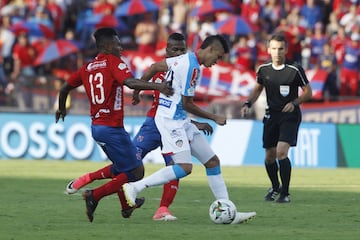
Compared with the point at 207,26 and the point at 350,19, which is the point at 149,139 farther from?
the point at 350,19

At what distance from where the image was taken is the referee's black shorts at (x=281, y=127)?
15.5m

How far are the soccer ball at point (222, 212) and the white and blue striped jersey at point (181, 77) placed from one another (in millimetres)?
1141

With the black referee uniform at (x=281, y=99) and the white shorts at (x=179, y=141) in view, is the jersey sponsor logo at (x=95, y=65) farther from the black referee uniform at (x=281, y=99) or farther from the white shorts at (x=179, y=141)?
the black referee uniform at (x=281, y=99)

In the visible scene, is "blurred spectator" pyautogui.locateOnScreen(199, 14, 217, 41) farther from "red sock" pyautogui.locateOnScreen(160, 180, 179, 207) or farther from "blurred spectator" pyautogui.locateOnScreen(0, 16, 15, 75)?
"red sock" pyautogui.locateOnScreen(160, 180, 179, 207)

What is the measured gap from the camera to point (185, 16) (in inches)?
1208

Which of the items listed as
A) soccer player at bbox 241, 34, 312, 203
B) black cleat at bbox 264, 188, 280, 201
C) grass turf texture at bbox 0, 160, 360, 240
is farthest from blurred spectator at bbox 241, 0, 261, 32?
black cleat at bbox 264, 188, 280, 201

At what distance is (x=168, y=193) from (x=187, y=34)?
17.8 metres

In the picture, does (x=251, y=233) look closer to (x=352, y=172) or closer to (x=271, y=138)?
(x=271, y=138)

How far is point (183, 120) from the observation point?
12336mm

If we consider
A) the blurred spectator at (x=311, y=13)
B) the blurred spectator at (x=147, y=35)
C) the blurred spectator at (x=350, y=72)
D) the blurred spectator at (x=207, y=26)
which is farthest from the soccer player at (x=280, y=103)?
the blurred spectator at (x=147, y=35)

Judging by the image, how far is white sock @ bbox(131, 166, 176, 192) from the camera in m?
12.1

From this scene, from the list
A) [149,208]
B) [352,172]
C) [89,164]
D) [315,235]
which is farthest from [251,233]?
[89,164]

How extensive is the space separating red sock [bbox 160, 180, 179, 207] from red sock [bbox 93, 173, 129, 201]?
0.57 meters

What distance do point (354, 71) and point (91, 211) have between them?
642 inches
